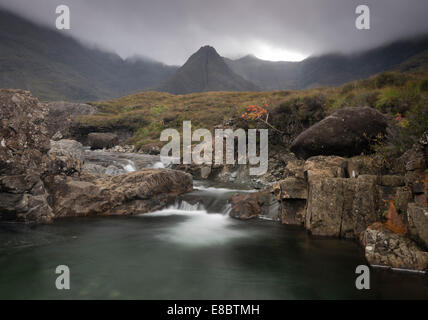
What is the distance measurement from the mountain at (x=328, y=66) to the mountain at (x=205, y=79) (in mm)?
15677

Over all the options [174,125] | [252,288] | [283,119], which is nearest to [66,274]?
[252,288]

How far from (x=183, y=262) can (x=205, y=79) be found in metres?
151

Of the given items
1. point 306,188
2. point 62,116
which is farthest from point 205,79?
point 306,188

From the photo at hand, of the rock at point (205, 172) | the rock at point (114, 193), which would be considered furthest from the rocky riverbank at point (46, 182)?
the rock at point (205, 172)

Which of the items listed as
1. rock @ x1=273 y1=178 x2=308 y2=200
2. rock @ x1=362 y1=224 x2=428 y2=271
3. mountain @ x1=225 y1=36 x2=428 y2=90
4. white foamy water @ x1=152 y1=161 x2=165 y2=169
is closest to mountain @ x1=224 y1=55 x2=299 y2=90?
mountain @ x1=225 y1=36 x2=428 y2=90

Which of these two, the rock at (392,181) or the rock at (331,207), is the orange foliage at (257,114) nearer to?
the rock at (331,207)

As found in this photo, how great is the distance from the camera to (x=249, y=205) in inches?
420

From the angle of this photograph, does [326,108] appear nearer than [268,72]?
Yes

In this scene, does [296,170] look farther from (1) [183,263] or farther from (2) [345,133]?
(1) [183,263]

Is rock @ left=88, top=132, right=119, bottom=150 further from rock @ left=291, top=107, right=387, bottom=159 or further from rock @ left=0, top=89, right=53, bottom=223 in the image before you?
rock @ left=291, top=107, right=387, bottom=159

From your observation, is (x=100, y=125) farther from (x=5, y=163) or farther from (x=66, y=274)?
(x=66, y=274)

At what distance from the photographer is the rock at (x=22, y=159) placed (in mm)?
8500

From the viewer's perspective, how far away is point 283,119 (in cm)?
1925
